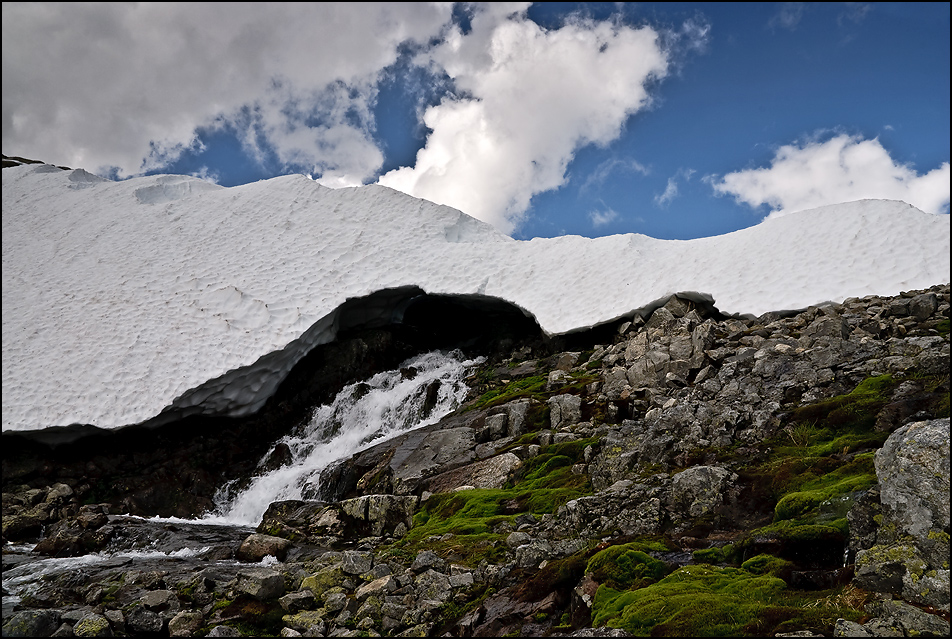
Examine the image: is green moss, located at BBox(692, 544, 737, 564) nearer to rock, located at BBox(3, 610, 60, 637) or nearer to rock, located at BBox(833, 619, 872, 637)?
rock, located at BBox(833, 619, 872, 637)

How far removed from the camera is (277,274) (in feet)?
82.2

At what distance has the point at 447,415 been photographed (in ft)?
66.5

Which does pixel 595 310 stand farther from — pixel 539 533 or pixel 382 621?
pixel 382 621

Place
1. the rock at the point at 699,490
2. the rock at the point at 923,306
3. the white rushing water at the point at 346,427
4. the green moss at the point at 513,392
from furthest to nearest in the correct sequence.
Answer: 1. the white rushing water at the point at 346,427
2. the green moss at the point at 513,392
3. the rock at the point at 923,306
4. the rock at the point at 699,490

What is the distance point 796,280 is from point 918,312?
4.50 meters

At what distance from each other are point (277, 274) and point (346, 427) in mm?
7576

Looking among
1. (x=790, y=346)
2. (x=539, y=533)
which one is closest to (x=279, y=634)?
(x=539, y=533)

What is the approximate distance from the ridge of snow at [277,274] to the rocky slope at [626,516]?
2577mm

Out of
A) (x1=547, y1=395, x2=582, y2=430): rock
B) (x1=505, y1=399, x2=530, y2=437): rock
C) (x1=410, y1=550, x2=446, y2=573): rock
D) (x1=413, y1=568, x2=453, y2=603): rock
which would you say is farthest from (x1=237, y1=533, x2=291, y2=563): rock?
(x1=547, y1=395, x2=582, y2=430): rock

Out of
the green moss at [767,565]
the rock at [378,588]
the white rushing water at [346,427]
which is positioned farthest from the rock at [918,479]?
the white rushing water at [346,427]

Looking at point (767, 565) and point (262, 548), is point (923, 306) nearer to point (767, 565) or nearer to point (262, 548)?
point (767, 565)

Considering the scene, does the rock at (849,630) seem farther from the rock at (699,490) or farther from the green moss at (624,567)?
the rock at (699,490)

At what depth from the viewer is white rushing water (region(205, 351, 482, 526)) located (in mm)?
19281

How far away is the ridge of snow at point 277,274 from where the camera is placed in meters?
19.6
